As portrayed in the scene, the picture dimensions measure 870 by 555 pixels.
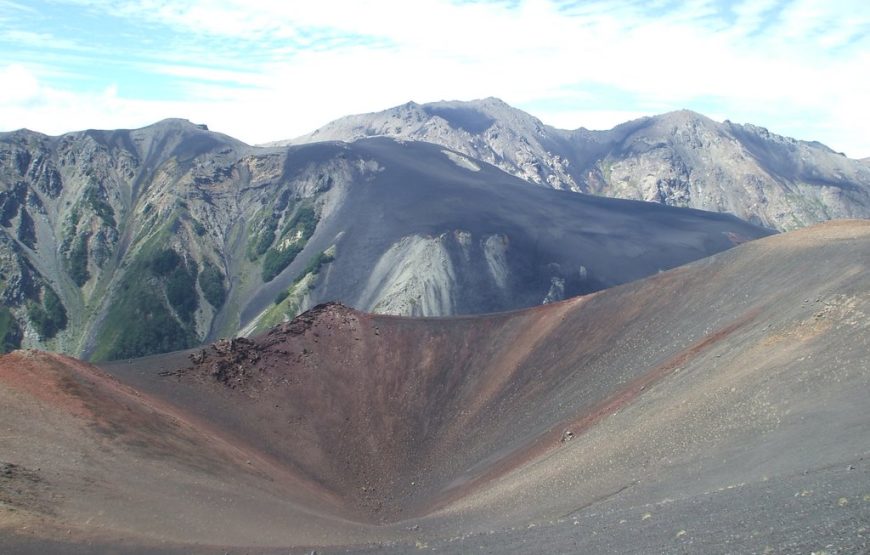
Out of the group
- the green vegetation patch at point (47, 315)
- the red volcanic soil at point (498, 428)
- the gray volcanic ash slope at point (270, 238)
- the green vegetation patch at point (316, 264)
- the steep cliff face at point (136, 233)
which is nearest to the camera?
the red volcanic soil at point (498, 428)

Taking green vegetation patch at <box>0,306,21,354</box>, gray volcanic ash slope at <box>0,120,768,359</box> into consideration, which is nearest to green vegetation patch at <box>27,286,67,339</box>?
gray volcanic ash slope at <box>0,120,768,359</box>

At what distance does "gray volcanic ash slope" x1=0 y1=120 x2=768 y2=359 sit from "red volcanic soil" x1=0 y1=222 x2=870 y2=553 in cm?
4972

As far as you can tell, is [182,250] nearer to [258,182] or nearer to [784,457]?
[258,182]

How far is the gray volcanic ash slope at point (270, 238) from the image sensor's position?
431 feet

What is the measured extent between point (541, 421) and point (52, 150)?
543 feet

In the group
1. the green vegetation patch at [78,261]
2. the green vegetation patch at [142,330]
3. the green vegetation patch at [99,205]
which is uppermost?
the green vegetation patch at [99,205]

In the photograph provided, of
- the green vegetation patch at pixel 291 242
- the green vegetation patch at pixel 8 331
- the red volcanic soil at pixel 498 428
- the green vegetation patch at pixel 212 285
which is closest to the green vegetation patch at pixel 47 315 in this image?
the green vegetation patch at pixel 8 331

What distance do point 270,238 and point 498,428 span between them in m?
113

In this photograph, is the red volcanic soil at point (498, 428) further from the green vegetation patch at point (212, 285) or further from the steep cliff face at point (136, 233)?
the green vegetation patch at point (212, 285)

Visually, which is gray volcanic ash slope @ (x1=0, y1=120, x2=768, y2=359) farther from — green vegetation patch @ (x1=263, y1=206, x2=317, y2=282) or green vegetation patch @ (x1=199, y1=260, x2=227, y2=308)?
green vegetation patch @ (x1=263, y1=206, x2=317, y2=282)

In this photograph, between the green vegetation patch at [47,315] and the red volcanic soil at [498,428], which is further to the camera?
the green vegetation patch at [47,315]

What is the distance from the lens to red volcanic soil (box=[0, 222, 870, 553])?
1196 inches

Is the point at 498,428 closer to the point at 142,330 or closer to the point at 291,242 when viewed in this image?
the point at 142,330

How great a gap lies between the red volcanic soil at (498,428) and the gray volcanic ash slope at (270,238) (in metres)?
49.7
